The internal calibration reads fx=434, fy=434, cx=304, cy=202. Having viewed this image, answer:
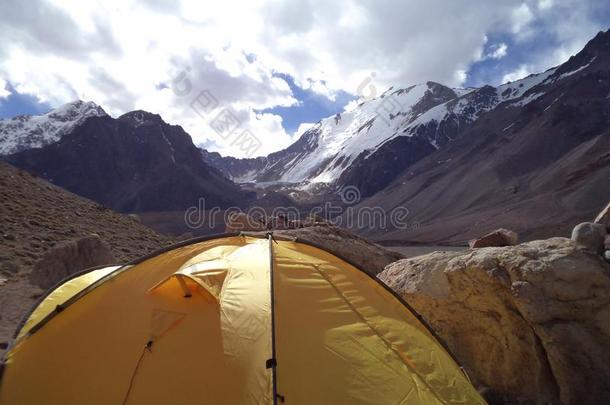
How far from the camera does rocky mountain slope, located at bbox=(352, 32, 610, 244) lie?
2176 inches

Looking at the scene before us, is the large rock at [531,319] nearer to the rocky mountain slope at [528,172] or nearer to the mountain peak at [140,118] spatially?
the rocky mountain slope at [528,172]

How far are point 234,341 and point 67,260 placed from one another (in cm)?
1122

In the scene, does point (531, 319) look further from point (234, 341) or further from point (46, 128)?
point (46, 128)

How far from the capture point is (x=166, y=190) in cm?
13750

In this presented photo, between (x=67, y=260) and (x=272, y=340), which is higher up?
(x=67, y=260)

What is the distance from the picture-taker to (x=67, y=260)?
1358cm

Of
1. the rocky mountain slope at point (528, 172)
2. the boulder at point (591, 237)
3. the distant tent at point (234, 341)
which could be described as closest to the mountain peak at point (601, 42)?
the rocky mountain slope at point (528, 172)

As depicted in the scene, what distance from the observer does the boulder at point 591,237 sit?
243 inches


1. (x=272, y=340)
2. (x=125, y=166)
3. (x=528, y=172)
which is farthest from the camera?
(x=125, y=166)

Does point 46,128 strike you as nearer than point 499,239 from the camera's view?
No

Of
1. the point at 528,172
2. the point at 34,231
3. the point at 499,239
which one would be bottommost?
the point at 499,239

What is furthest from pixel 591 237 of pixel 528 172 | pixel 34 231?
pixel 528 172

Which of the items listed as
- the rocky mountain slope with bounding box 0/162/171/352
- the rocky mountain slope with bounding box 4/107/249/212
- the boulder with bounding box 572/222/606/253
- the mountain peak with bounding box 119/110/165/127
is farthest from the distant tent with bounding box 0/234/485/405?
the mountain peak with bounding box 119/110/165/127

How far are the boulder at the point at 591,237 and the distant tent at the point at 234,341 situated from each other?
273 cm
